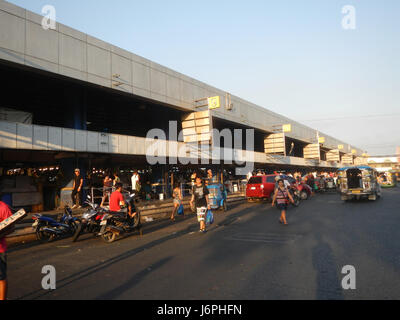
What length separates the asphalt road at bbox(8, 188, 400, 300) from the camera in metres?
4.66

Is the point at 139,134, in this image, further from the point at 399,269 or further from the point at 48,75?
the point at 399,269

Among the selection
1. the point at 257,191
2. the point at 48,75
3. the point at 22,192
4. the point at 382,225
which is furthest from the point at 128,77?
the point at 382,225

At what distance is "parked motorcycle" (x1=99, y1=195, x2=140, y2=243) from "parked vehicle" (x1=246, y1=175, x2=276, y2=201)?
11161mm

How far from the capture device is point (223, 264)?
6.23 m

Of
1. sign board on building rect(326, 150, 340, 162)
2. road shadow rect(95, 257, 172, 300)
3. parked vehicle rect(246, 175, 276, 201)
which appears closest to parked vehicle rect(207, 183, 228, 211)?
parked vehicle rect(246, 175, 276, 201)

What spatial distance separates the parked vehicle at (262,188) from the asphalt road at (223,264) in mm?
8703

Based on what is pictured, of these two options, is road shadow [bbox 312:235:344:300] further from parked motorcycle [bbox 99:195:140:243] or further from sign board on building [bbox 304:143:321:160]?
sign board on building [bbox 304:143:321:160]

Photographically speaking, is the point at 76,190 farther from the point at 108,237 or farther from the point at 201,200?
the point at 201,200

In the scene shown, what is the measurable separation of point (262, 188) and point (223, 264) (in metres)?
13.8

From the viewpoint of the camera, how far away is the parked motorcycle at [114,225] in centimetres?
930

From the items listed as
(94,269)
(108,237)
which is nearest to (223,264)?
(94,269)

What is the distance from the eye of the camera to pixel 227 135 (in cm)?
3259

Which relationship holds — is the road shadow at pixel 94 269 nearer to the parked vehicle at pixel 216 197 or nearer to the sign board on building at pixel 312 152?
the parked vehicle at pixel 216 197
